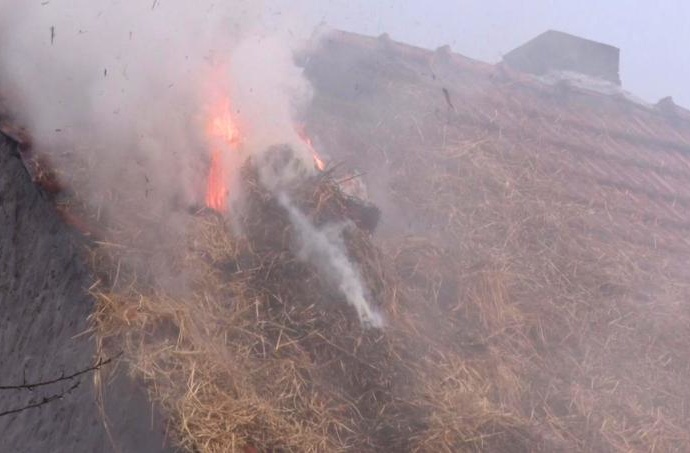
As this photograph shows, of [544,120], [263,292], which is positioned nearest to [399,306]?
[263,292]

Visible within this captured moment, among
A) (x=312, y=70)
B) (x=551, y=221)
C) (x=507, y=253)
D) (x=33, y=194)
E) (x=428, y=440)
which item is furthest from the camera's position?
(x=312, y=70)

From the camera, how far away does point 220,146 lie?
581cm

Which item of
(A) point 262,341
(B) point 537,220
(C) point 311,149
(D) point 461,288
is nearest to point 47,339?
(A) point 262,341

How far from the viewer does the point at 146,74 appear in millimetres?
5770

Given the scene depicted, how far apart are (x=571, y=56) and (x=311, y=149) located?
6605mm

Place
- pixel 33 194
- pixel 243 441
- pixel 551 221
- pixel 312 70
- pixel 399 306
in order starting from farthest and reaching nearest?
pixel 312 70 → pixel 551 221 → pixel 399 306 → pixel 33 194 → pixel 243 441

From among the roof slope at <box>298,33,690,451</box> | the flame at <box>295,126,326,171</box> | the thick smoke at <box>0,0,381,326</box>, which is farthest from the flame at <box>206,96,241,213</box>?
the roof slope at <box>298,33,690,451</box>

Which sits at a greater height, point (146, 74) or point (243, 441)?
point (146, 74)

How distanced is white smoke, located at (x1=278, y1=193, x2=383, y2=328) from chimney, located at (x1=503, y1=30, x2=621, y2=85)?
7.16 m

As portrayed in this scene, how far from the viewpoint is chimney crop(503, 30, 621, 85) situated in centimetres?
1141

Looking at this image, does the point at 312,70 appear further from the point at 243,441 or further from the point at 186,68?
the point at 243,441

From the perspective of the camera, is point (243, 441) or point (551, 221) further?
point (551, 221)

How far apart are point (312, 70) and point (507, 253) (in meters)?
3.20

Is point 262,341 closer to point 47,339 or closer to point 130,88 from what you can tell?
point 47,339
